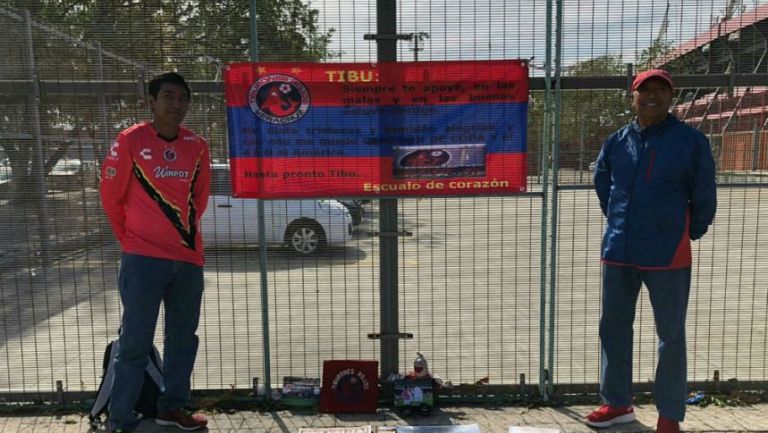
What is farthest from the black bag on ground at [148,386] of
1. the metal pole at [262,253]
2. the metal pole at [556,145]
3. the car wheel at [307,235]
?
the metal pole at [556,145]

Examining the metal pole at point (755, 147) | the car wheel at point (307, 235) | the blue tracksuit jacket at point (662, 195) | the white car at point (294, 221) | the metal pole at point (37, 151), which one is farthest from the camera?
the car wheel at point (307, 235)

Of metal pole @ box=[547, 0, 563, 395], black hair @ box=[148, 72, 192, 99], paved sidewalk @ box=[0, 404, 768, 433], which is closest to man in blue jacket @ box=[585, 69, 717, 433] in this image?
metal pole @ box=[547, 0, 563, 395]

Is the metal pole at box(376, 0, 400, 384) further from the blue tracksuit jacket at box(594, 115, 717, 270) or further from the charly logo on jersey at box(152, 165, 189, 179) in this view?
the blue tracksuit jacket at box(594, 115, 717, 270)

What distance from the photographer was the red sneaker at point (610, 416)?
12.0 feet

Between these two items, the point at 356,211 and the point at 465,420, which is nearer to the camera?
the point at 465,420

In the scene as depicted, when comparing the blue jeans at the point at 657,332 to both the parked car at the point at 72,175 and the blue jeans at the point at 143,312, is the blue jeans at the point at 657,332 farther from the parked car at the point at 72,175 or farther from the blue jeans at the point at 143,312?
the parked car at the point at 72,175

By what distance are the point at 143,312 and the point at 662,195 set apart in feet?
10.3

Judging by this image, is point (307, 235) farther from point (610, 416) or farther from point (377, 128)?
point (610, 416)

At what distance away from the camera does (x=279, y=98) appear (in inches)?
147

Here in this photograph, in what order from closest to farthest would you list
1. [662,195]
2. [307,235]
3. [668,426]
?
[662,195]
[668,426]
[307,235]

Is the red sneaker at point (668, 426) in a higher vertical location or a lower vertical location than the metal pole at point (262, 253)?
lower

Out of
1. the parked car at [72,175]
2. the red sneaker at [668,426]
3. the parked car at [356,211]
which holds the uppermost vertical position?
the parked car at [72,175]

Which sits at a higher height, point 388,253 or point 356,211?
point 356,211

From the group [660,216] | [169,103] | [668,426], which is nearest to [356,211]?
[169,103]
